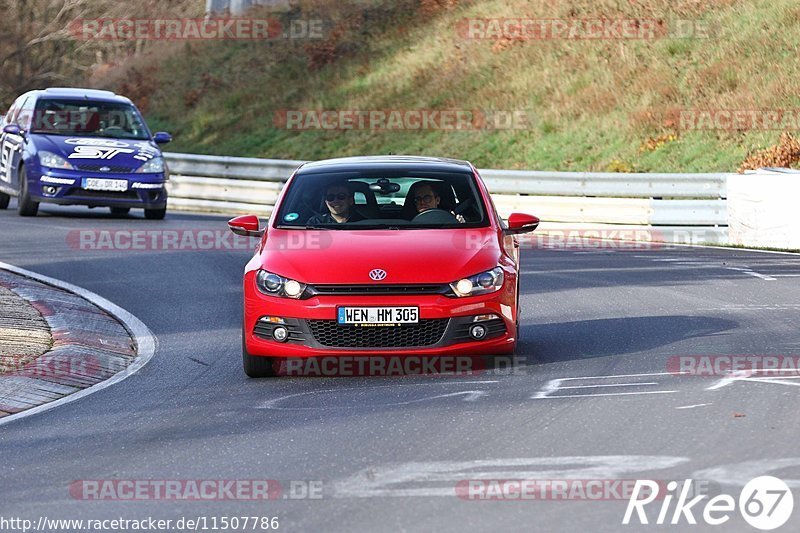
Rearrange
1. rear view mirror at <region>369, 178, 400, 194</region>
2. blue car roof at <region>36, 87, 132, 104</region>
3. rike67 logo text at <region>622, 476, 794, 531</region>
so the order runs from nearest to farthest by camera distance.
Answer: rike67 logo text at <region>622, 476, 794, 531</region>
rear view mirror at <region>369, 178, 400, 194</region>
blue car roof at <region>36, 87, 132, 104</region>

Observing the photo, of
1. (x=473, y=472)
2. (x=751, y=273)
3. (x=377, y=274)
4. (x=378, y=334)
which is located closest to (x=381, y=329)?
(x=378, y=334)

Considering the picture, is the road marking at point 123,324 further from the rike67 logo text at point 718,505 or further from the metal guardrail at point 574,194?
the metal guardrail at point 574,194

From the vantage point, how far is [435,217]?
11.0 m

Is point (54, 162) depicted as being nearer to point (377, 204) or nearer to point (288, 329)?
point (377, 204)

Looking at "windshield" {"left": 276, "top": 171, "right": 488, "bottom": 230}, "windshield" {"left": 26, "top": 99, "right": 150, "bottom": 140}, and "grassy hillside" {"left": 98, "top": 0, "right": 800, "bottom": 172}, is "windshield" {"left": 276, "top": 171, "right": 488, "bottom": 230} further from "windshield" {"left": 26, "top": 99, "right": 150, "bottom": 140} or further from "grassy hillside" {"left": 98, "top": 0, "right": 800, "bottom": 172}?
"grassy hillside" {"left": 98, "top": 0, "right": 800, "bottom": 172}

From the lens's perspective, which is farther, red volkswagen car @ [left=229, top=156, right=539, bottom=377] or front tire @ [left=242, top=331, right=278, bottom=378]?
front tire @ [left=242, top=331, right=278, bottom=378]

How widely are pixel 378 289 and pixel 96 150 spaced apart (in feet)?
45.4

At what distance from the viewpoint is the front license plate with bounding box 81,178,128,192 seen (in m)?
22.6

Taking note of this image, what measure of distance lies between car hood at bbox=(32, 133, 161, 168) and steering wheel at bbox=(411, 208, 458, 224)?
1260cm

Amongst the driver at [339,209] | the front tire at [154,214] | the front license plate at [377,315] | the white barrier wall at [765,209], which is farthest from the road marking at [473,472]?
the front tire at [154,214]

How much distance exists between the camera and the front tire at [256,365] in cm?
1023

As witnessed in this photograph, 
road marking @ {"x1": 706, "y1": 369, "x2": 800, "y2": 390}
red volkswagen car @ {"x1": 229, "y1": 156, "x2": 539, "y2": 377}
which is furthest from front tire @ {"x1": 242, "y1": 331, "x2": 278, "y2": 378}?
road marking @ {"x1": 706, "y1": 369, "x2": 800, "y2": 390}

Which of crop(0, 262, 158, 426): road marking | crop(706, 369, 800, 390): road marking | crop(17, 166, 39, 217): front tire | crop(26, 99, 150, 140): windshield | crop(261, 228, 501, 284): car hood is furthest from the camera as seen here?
crop(26, 99, 150, 140): windshield

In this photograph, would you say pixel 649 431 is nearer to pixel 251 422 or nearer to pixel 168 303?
pixel 251 422
